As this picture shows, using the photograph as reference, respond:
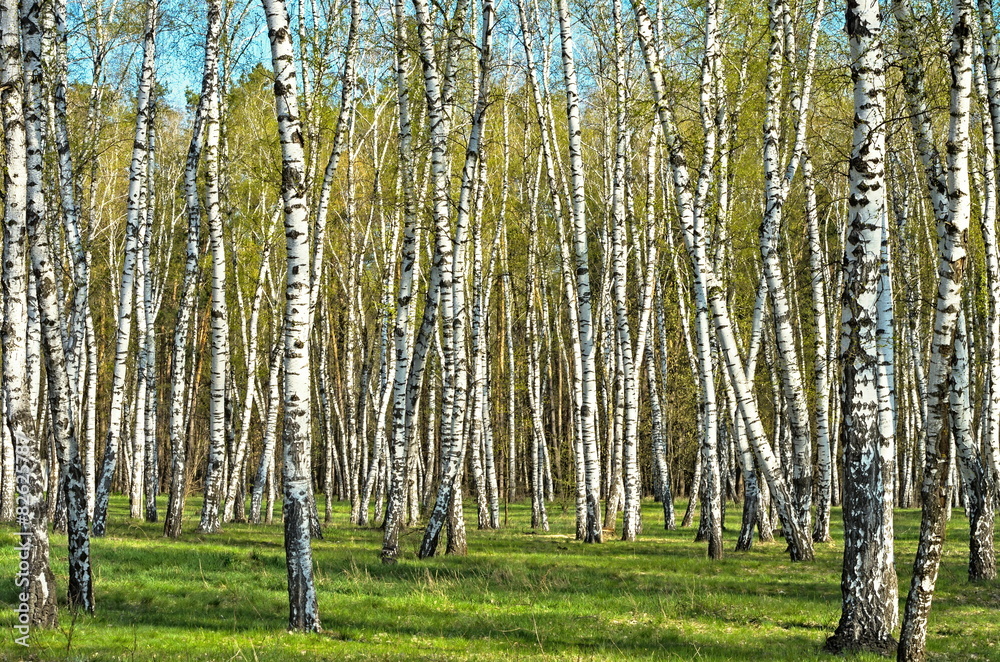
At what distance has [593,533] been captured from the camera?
15.8 metres

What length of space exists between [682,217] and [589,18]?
6.92 m

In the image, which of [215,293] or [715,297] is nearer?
[715,297]

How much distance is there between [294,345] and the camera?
26.5 feet

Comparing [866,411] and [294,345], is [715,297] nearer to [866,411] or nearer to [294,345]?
[866,411]

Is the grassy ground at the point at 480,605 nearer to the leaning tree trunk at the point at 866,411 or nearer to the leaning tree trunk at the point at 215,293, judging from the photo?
the leaning tree trunk at the point at 866,411

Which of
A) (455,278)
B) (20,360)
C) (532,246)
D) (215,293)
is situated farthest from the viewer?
(532,246)

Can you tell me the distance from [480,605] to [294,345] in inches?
149

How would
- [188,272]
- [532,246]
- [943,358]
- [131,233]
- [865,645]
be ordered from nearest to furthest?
[865,645]
[943,358]
[131,233]
[188,272]
[532,246]

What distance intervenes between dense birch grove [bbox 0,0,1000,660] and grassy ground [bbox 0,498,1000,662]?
25.3 inches

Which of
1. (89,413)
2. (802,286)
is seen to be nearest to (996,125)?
(89,413)

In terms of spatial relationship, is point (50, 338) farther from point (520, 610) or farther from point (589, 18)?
point (589, 18)

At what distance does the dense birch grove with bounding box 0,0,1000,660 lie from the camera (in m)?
7.42

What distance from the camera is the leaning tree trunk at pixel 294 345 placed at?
26.2 ft

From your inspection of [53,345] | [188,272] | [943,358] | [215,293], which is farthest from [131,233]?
[943,358]
